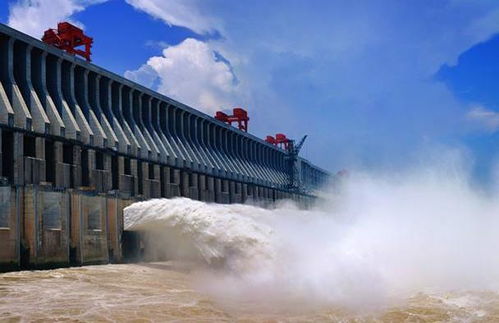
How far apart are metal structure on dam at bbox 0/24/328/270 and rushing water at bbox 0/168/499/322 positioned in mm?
1921

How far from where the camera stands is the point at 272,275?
24.0 metres

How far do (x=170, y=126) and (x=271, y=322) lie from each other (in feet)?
134

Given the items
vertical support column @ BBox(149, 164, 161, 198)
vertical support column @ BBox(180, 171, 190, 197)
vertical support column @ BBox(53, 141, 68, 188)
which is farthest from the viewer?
vertical support column @ BBox(180, 171, 190, 197)

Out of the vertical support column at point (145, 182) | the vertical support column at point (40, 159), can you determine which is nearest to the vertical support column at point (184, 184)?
the vertical support column at point (145, 182)

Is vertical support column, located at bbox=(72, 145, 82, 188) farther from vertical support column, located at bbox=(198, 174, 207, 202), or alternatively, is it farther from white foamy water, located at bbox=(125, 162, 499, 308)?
vertical support column, located at bbox=(198, 174, 207, 202)

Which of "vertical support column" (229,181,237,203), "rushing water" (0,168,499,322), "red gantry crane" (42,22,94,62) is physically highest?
"red gantry crane" (42,22,94,62)

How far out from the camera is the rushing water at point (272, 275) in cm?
1741

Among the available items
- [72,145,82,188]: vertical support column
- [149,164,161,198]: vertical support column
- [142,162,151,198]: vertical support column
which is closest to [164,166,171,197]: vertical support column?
[149,164,161,198]: vertical support column

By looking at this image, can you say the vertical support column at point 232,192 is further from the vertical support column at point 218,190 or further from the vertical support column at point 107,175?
the vertical support column at point 107,175

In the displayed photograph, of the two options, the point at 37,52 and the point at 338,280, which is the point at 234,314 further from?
the point at 37,52

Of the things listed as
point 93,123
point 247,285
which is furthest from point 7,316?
point 93,123

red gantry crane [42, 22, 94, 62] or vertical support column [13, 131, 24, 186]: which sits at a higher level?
red gantry crane [42, 22, 94, 62]

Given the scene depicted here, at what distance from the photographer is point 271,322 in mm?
15875

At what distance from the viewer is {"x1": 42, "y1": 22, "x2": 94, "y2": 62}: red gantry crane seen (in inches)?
1818
